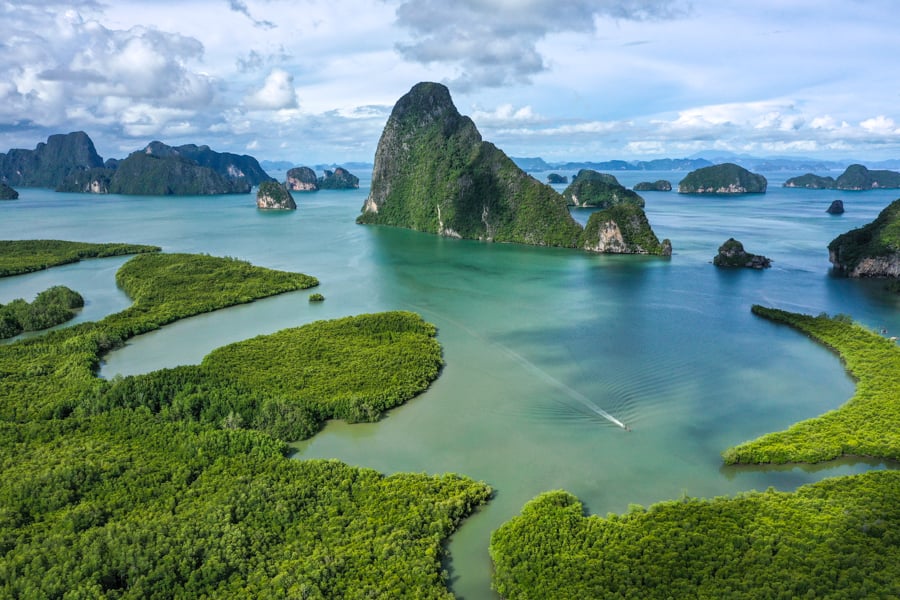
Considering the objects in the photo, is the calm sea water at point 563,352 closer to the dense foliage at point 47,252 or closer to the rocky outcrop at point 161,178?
the dense foliage at point 47,252

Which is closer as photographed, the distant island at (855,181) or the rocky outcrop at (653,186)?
the distant island at (855,181)

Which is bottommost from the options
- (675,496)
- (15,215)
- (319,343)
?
(675,496)

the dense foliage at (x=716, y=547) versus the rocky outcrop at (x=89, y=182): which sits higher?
the rocky outcrop at (x=89, y=182)

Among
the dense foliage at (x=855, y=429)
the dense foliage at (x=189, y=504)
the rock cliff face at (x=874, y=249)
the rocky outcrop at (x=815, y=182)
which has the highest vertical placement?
the rocky outcrop at (x=815, y=182)

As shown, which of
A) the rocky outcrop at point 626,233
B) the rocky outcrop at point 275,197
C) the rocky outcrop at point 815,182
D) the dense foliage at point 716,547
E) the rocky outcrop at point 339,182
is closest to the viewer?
the dense foliage at point 716,547

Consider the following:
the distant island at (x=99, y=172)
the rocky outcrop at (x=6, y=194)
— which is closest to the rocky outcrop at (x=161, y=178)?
the distant island at (x=99, y=172)

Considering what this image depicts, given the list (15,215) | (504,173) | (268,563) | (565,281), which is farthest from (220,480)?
(15,215)

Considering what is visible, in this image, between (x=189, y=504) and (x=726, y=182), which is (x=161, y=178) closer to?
(x=726, y=182)

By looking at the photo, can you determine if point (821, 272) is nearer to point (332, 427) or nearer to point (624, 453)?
point (624, 453)
